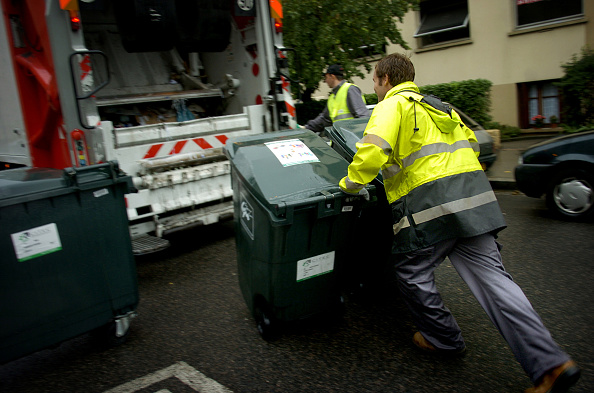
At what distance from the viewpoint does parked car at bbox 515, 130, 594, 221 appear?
15.6ft

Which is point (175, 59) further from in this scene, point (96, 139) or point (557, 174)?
point (557, 174)

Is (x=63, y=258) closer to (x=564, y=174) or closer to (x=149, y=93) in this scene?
(x=149, y=93)

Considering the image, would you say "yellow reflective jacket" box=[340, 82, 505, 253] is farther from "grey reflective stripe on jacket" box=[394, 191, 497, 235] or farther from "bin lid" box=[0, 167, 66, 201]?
"bin lid" box=[0, 167, 66, 201]

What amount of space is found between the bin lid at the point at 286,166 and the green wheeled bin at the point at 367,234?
21cm

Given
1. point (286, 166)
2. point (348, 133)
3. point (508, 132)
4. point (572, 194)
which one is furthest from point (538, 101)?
point (286, 166)

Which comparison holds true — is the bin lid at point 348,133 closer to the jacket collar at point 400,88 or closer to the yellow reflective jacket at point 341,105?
the jacket collar at point 400,88

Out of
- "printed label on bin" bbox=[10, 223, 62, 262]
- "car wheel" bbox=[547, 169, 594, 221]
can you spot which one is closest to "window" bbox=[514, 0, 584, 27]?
"car wheel" bbox=[547, 169, 594, 221]

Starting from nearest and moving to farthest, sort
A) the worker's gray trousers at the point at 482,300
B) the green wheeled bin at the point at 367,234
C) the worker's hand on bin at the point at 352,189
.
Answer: the worker's gray trousers at the point at 482,300 → the worker's hand on bin at the point at 352,189 → the green wheeled bin at the point at 367,234

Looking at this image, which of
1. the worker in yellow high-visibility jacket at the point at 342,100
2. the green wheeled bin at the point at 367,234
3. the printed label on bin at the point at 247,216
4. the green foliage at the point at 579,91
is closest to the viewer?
the printed label on bin at the point at 247,216

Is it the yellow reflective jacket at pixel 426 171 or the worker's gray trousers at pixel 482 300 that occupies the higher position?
the yellow reflective jacket at pixel 426 171

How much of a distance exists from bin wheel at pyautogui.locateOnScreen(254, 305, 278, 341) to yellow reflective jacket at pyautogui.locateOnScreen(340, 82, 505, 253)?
87 cm

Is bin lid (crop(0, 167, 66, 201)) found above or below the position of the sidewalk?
above

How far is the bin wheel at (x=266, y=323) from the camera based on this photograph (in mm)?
2803

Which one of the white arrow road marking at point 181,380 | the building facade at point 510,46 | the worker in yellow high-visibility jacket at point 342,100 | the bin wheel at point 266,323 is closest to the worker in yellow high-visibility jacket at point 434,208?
the bin wheel at point 266,323
